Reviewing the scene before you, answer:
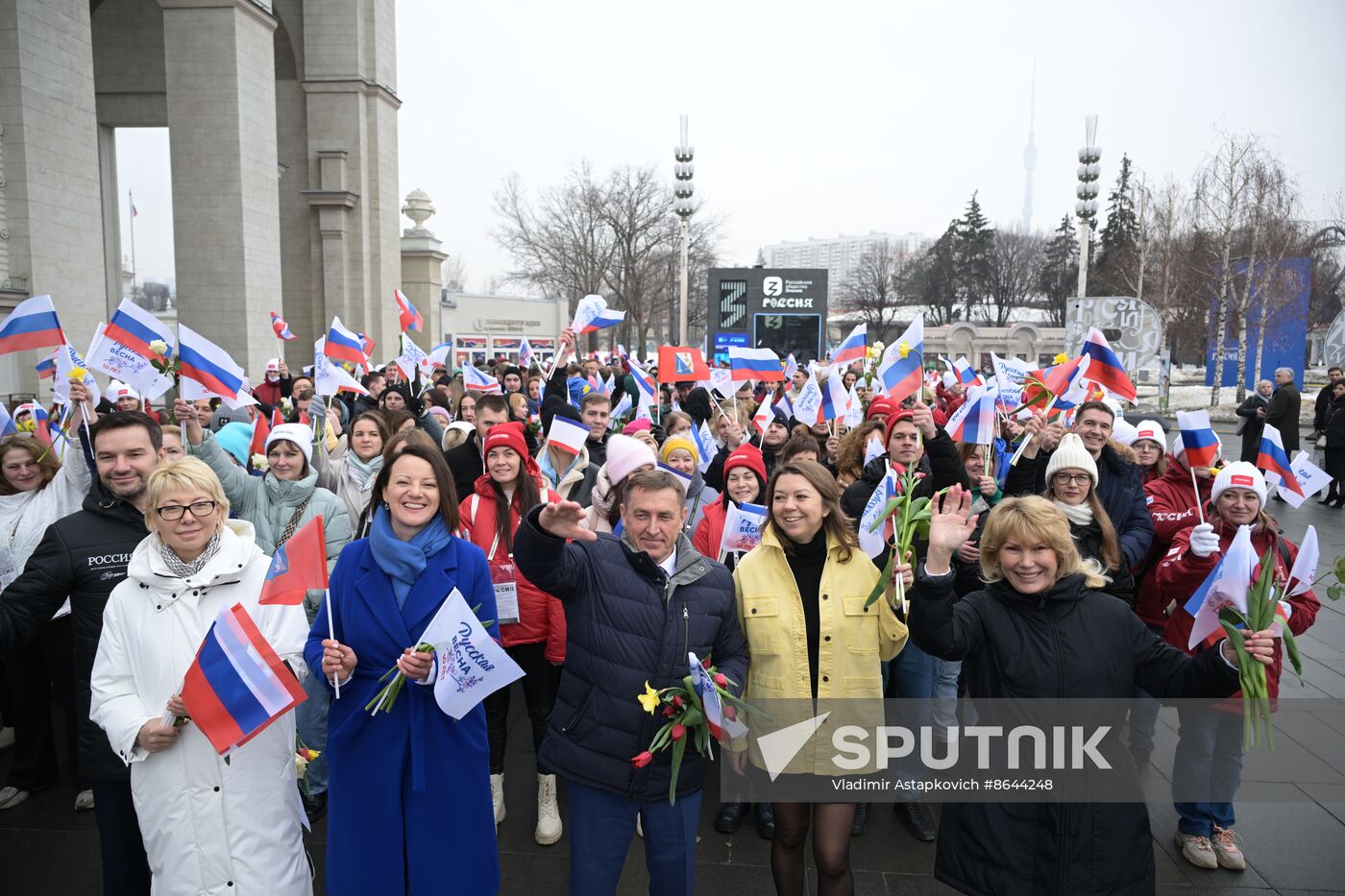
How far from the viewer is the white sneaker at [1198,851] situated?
407cm

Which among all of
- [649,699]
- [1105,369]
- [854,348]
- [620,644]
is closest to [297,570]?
[620,644]

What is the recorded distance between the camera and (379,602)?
302cm

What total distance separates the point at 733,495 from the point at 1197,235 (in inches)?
1407

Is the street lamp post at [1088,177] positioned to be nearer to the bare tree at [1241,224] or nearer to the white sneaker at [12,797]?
the bare tree at [1241,224]

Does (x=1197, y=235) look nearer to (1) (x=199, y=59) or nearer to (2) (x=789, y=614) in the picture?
(1) (x=199, y=59)

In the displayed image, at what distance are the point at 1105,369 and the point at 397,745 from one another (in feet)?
19.8

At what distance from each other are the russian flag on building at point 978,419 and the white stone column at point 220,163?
14.0 metres

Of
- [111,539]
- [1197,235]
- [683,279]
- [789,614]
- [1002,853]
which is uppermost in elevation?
[1197,235]

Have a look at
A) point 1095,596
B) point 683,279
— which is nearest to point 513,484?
point 1095,596

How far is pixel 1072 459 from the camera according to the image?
15.0 ft

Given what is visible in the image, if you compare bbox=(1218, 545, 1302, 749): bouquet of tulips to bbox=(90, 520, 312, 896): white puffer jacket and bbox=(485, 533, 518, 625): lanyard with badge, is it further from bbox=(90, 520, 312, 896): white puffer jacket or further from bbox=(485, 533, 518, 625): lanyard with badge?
bbox=(90, 520, 312, 896): white puffer jacket

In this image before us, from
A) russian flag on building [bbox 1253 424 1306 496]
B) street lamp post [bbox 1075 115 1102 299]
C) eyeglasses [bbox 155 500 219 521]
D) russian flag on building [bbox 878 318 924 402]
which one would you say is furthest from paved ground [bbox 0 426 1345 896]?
street lamp post [bbox 1075 115 1102 299]

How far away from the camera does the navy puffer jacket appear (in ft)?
10.0

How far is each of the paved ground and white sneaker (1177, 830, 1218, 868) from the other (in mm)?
37
